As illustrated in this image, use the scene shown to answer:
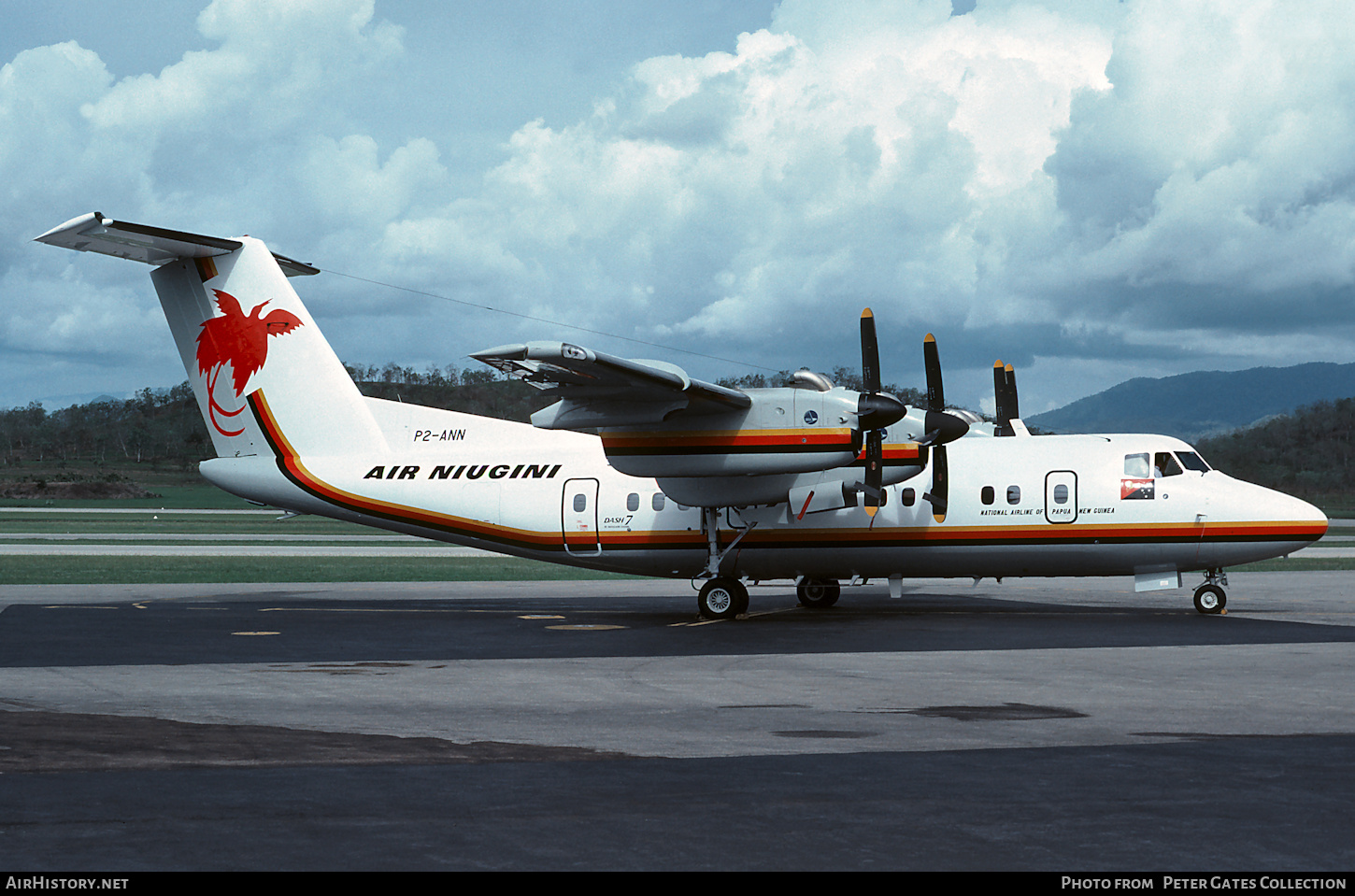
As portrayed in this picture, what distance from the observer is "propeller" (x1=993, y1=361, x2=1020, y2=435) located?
2672cm

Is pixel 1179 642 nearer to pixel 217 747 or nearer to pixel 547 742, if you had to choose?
pixel 547 742

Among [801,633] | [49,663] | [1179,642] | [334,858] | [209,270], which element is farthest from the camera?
[209,270]

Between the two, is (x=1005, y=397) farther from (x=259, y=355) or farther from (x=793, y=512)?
(x=259, y=355)

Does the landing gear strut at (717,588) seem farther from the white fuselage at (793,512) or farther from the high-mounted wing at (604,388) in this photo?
the high-mounted wing at (604,388)

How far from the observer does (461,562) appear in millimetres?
41062

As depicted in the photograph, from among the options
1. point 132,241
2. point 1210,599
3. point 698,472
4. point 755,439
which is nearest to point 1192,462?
point 1210,599

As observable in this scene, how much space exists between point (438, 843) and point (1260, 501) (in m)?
19.6

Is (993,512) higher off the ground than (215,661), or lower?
higher

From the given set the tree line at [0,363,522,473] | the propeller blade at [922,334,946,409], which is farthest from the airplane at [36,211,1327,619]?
the tree line at [0,363,522,473]

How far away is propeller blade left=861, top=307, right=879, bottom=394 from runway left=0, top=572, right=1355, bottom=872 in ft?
13.9


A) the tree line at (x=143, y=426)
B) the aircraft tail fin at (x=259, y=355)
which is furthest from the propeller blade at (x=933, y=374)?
the tree line at (x=143, y=426)

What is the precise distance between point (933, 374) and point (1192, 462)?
5.25 meters

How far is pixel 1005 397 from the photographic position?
2694 centimetres

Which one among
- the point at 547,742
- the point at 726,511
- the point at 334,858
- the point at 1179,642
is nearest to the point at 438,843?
the point at 334,858
